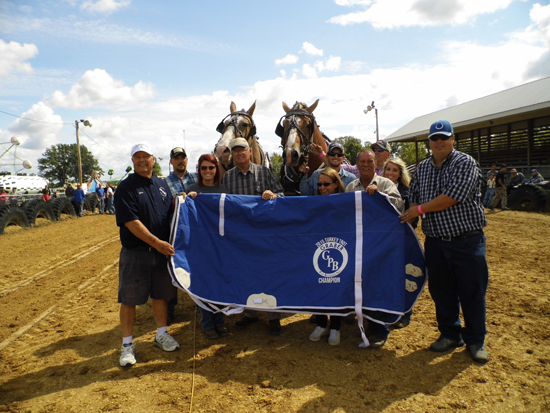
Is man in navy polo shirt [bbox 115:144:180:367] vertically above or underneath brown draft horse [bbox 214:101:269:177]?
underneath

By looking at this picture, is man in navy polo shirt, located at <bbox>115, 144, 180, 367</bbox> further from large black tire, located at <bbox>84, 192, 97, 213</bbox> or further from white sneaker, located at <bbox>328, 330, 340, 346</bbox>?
large black tire, located at <bbox>84, 192, 97, 213</bbox>

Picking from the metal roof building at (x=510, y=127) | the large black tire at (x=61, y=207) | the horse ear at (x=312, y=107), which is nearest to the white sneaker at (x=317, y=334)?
the horse ear at (x=312, y=107)

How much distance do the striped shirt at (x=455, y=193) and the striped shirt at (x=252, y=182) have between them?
5.56 feet

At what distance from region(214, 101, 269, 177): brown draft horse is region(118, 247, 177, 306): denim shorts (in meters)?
1.89

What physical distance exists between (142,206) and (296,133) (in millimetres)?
2413

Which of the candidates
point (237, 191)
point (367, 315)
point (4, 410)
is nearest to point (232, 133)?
point (237, 191)

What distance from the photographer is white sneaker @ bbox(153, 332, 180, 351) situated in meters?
3.60

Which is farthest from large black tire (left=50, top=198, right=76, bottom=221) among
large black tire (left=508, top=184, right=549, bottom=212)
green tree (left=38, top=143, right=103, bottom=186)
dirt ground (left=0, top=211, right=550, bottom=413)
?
green tree (left=38, top=143, right=103, bottom=186)

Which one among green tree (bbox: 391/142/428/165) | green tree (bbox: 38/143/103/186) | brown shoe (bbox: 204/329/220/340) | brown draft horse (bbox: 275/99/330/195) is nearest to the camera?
brown shoe (bbox: 204/329/220/340)

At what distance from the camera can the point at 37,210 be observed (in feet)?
47.6

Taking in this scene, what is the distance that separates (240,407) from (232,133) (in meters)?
3.65

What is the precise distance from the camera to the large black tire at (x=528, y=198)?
1252cm

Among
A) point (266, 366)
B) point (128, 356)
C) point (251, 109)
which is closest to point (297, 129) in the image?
point (251, 109)

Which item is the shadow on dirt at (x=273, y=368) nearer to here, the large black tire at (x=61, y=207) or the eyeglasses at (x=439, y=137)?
the eyeglasses at (x=439, y=137)
